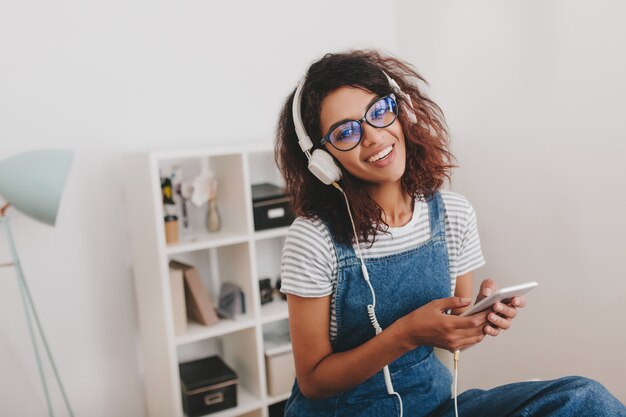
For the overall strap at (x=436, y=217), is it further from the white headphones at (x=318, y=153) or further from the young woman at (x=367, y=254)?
the white headphones at (x=318, y=153)

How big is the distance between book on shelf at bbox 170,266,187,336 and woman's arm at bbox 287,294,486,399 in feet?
3.31

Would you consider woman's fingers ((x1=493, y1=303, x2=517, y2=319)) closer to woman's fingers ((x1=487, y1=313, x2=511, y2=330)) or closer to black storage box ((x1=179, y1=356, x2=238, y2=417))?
woman's fingers ((x1=487, y1=313, x2=511, y2=330))

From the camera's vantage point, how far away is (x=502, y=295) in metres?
1.12

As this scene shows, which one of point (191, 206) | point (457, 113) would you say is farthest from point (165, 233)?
point (457, 113)

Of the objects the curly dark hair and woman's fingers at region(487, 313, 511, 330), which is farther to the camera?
the curly dark hair

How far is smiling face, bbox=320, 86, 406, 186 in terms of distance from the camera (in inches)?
52.4

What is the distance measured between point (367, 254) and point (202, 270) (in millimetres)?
1365

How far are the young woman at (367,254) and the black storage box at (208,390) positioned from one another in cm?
94

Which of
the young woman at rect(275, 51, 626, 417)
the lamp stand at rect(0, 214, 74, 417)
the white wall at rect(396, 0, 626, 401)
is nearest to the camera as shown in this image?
the young woman at rect(275, 51, 626, 417)

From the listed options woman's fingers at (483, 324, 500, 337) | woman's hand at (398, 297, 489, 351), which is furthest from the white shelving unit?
woman's fingers at (483, 324, 500, 337)

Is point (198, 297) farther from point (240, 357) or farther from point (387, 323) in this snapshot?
point (387, 323)

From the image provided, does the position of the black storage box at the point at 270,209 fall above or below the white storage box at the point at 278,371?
above

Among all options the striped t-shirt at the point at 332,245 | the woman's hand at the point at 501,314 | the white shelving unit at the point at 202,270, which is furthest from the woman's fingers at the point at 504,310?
the white shelving unit at the point at 202,270

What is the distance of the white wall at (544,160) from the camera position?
2.03 m
